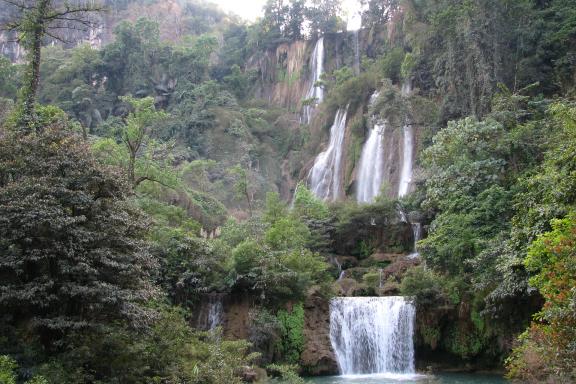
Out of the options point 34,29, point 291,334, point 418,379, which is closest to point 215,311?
point 291,334

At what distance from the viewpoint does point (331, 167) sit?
4047 centimetres

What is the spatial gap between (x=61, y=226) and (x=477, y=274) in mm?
13248

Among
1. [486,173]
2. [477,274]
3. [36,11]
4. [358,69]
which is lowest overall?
[477,274]

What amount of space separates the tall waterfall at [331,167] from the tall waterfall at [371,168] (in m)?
2.30

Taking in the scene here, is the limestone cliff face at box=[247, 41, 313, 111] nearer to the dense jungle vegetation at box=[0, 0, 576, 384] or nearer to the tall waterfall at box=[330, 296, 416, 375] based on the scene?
the dense jungle vegetation at box=[0, 0, 576, 384]

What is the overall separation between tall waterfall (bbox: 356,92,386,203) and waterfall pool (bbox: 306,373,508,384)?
17249 millimetres

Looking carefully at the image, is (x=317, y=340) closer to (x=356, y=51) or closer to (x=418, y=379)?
(x=418, y=379)

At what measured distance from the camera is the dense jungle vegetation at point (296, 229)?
11648 millimetres

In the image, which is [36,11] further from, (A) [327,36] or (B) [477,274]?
(A) [327,36]

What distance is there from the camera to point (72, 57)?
53156mm

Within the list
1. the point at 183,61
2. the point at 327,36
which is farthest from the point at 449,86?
the point at 183,61

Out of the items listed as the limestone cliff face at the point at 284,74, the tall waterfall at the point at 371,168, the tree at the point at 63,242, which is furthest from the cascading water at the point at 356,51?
the tree at the point at 63,242

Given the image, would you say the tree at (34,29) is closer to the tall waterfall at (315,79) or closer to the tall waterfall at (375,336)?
the tall waterfall at (375,336)

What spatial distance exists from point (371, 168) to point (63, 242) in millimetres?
26900
